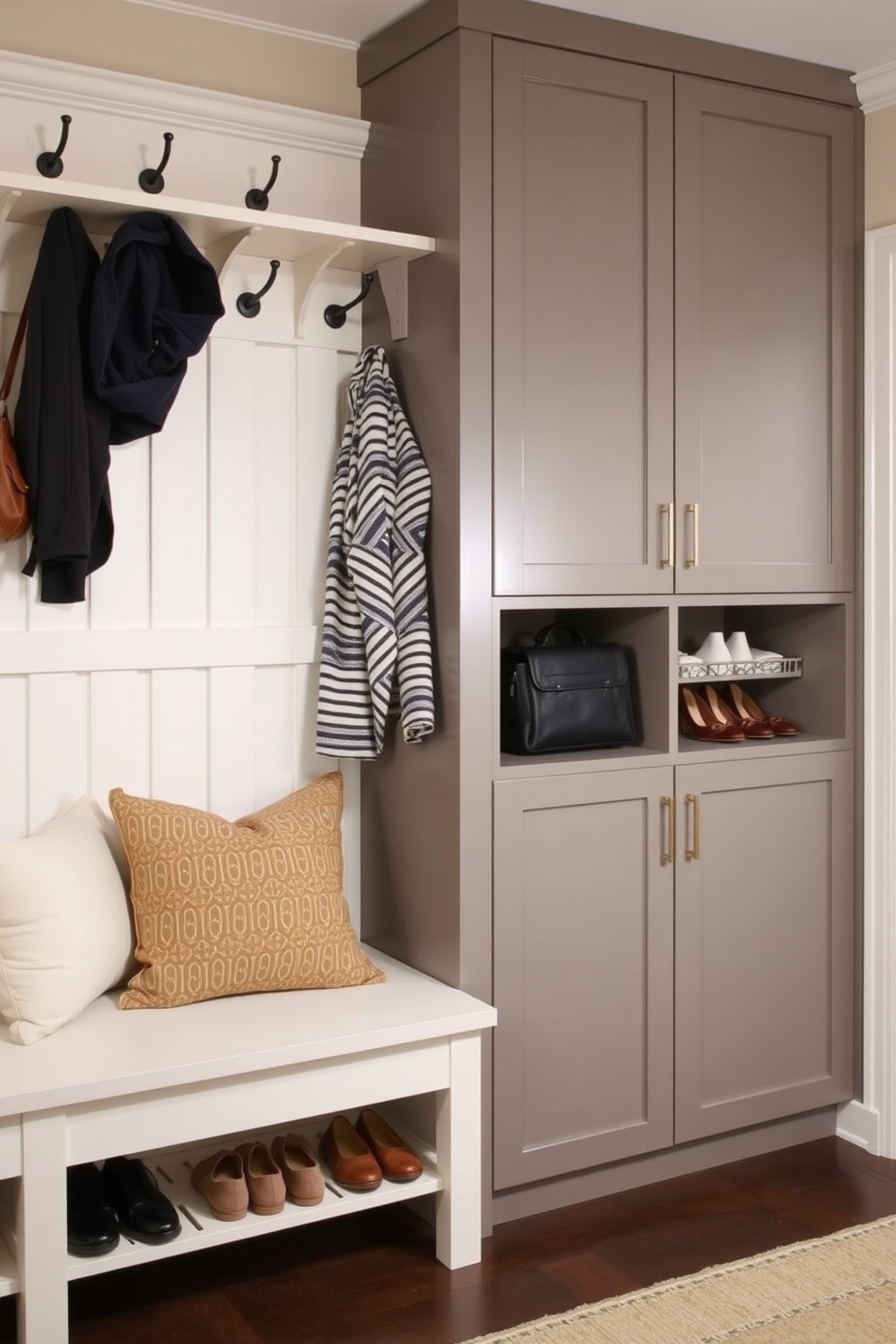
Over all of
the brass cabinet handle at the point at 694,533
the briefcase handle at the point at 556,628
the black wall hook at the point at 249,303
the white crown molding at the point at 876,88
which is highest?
the white crown molding at the point at 876,88

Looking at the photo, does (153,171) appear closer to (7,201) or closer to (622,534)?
(7,201)

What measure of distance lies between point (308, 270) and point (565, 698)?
40.8 inches

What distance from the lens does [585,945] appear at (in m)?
2.87

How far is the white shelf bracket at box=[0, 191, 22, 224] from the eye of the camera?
2389 mm

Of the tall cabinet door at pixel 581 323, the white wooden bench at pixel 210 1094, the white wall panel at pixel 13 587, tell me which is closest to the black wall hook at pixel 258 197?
the tall cabinet door at pixel 581 323

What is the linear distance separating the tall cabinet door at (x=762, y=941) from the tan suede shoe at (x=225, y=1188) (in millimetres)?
1007

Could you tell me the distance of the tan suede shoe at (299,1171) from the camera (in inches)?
100

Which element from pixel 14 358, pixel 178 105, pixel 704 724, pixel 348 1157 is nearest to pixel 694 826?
pixel 704 724

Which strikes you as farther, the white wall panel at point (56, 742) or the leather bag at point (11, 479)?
the white wall panel at point (56, 742)

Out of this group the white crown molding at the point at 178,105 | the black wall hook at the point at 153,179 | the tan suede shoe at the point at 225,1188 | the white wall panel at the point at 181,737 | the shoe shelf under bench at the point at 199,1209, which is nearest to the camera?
the shoe shelf under bench at the point at 199,1209

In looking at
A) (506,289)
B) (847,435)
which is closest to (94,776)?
(506,289)

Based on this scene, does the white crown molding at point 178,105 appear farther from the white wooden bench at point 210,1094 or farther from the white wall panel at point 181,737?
the white wooden bench at point 210,1094

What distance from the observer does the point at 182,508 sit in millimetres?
2799

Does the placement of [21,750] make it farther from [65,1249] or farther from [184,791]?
[65,1249]
